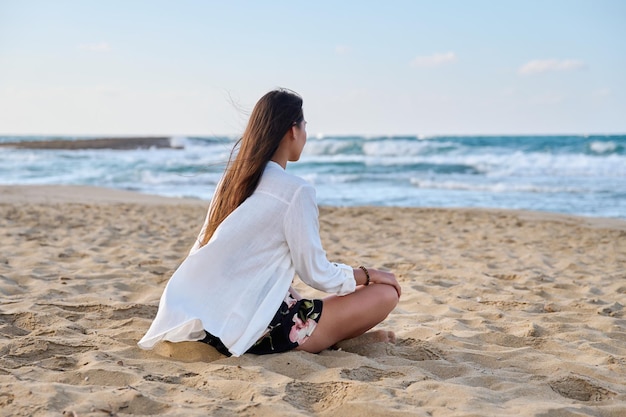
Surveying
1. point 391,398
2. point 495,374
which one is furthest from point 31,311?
point 495,374

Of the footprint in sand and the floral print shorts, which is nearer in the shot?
the footprint in sand

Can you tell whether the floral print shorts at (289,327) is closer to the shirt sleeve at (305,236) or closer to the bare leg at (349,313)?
the bare leg at (349,313)

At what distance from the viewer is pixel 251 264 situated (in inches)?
113

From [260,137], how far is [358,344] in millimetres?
1123

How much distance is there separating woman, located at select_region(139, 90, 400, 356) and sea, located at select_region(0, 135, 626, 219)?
5.45m

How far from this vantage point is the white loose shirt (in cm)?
283

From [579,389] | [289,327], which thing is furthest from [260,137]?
[579,389]

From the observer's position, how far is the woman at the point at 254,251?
284 cm

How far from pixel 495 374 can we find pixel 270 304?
1.01m

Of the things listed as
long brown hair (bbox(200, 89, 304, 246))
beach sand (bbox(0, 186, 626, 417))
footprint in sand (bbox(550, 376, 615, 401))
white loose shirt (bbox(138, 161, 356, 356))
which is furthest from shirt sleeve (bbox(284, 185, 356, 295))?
footprint in sand (bbox(550, 376, 615, 401))

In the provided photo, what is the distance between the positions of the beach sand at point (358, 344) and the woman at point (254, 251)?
176 millimetres

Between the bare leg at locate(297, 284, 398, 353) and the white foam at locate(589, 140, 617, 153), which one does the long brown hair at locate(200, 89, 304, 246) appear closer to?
the bare leg at locate(297, 284, 398, 353)

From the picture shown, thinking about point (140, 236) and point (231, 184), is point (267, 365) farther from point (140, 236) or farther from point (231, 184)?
A: point (140, 236)

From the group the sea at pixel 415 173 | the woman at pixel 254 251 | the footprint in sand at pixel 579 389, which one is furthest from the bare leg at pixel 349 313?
the sea at pixel 415 173
